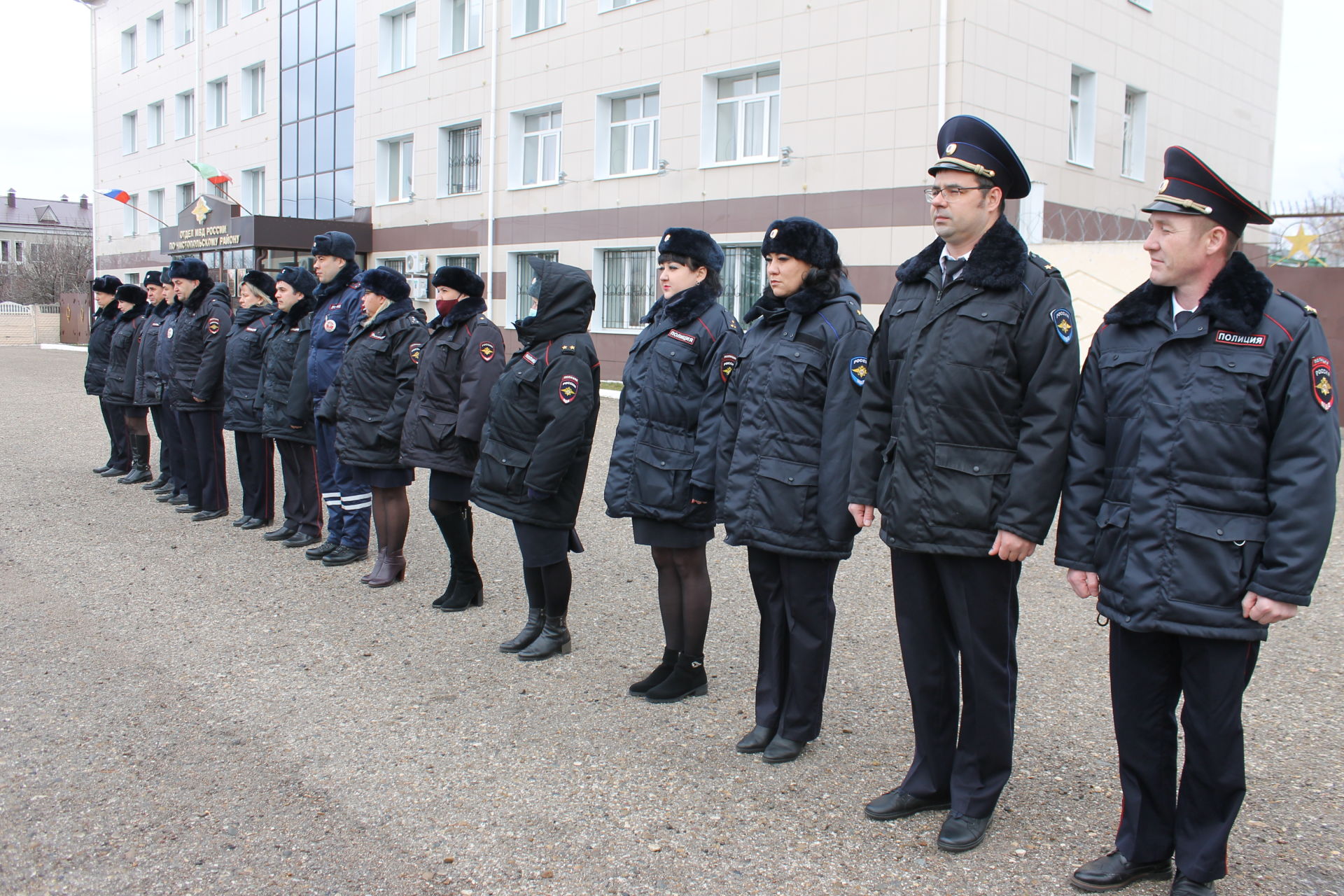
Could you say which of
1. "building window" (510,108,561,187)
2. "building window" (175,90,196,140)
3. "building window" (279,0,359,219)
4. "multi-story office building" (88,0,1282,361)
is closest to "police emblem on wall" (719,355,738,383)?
"multi-story office building" (88,0,1282,361)

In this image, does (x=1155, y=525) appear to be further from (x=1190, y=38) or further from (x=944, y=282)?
(x=1190, y=38)

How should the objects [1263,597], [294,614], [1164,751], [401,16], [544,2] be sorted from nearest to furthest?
[1263,597]
[1164,751]
[294,614]
[544,2]
[401,16]

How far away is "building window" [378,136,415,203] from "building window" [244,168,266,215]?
24.2ft

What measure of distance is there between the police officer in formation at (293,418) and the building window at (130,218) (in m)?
36.5

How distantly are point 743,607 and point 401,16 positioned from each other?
24.2 meters

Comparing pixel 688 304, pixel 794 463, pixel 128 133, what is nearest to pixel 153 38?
pixel 128 133

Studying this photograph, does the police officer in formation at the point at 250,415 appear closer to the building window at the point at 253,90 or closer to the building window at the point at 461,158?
the building window at the point at 461,158

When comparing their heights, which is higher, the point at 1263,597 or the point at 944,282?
the point at 944,282

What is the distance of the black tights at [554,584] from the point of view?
5.26 m

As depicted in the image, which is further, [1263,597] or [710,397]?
[710,397]

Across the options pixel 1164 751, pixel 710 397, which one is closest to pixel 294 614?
pixel 710 397

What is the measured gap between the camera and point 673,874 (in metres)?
3.16

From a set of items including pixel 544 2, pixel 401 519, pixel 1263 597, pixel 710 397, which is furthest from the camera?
pixel 544 2

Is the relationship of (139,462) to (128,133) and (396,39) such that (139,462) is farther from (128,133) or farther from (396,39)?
(128,133)
